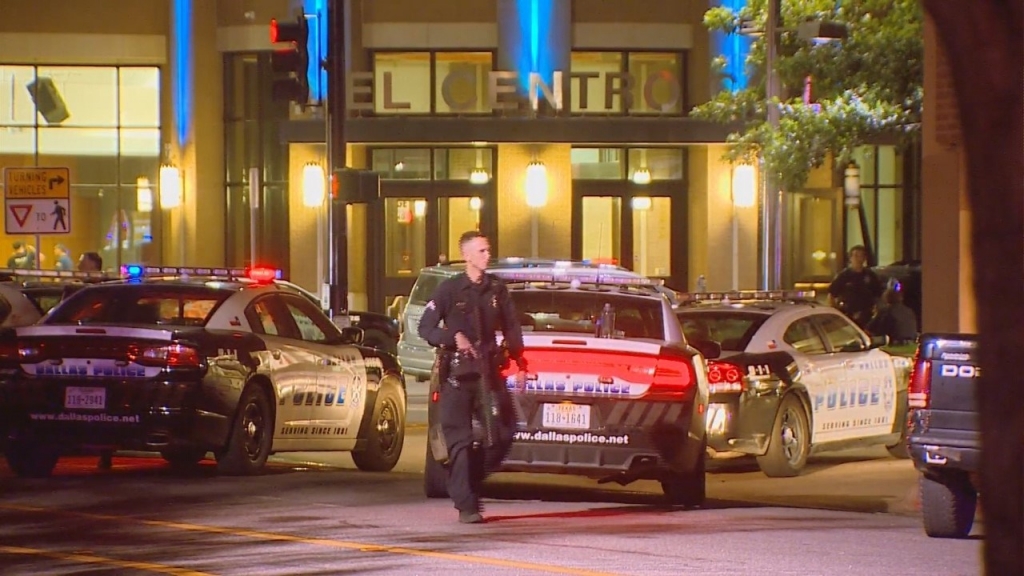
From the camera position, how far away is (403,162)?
3322 cm

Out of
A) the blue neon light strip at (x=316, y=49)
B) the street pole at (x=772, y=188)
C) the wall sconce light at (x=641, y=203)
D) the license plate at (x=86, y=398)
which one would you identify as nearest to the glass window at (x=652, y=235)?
the wall sconce light at (x=641, y=203)

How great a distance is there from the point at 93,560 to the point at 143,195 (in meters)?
26.6

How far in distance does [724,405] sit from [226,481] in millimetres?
4017

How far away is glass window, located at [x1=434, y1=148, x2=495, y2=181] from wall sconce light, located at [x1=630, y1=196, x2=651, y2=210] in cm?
280

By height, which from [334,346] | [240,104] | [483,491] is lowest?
[483,491]

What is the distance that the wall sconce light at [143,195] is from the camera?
34.6m

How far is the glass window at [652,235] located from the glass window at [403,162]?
406 centimetres

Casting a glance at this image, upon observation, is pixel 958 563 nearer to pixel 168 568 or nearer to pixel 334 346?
pixel 168 568

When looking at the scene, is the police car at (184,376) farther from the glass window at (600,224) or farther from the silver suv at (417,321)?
the glass window at (600,224)

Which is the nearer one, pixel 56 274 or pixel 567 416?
pixel 567 416

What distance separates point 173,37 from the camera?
112 feet

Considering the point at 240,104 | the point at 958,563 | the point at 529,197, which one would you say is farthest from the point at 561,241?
the point at 958,563

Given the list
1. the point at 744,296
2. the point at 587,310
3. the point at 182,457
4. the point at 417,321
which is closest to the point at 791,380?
the point at 744,296

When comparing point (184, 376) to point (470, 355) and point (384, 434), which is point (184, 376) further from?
point (470, 355)
